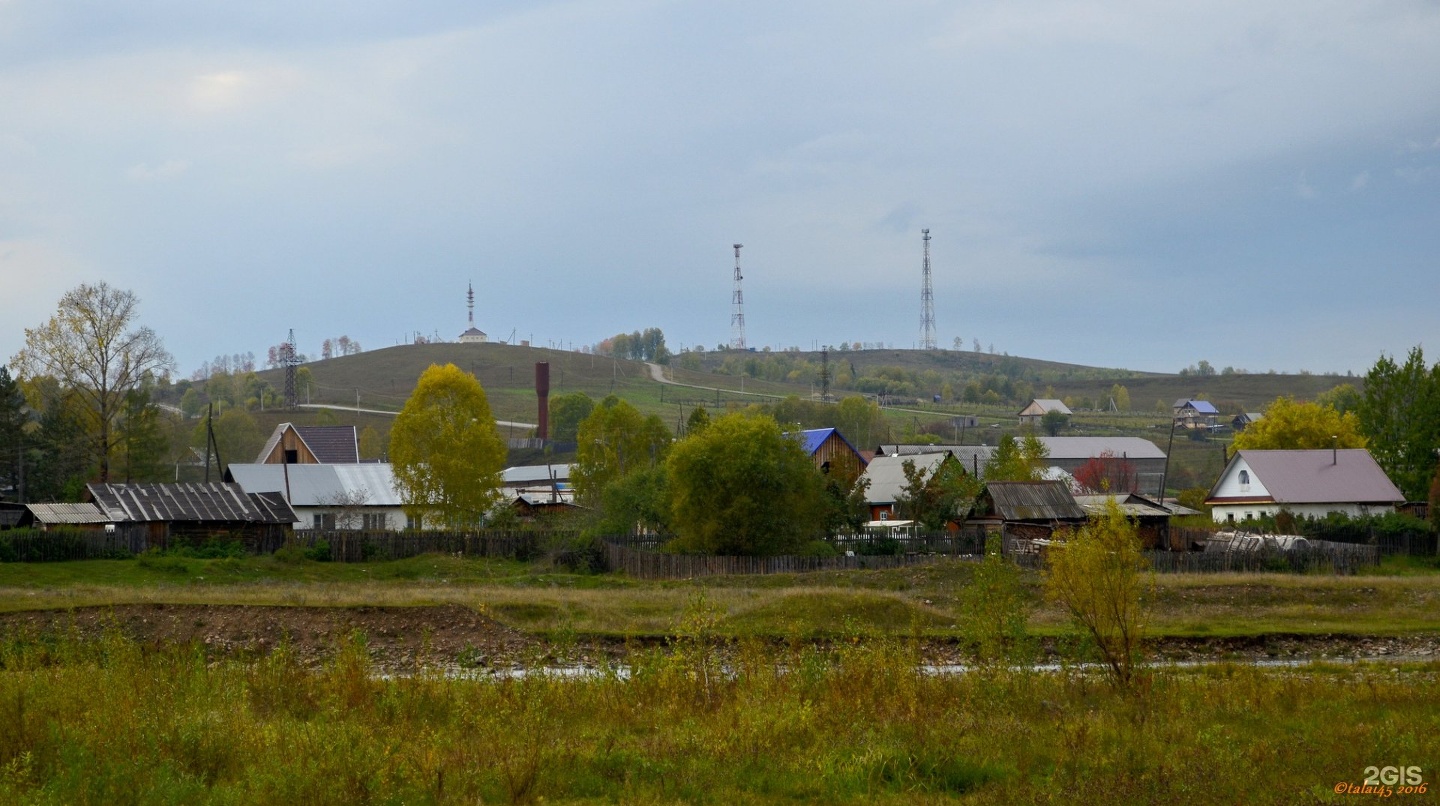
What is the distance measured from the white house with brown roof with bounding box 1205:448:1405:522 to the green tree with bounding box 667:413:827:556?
28.2 metres

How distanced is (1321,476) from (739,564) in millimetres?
36111

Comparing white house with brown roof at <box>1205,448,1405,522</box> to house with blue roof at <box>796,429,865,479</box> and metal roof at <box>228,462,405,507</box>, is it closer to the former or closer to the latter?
house with blue roof at <box>796,429,865,479</box>

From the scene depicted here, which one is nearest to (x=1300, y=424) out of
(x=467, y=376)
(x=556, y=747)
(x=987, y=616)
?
(x=467, y=376)

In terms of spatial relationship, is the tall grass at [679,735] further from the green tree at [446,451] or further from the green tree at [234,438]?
the green tree at [234,438]

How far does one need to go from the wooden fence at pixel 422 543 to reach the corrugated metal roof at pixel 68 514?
306 inches

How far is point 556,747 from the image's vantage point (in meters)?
11.8

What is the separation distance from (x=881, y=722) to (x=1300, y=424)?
69.5m

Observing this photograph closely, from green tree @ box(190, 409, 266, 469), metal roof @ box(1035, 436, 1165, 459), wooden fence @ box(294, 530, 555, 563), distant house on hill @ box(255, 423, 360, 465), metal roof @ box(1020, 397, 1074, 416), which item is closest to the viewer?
wooden fence @ box(294, 530, 555, 563)

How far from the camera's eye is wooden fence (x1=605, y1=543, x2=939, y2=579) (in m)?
43.7

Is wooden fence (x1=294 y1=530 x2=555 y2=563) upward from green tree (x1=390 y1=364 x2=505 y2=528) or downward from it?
downward

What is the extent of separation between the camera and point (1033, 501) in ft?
173

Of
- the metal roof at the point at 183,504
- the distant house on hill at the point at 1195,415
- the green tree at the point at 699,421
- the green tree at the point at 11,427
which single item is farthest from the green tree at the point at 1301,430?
the distant house on hill at the point at 1195,415

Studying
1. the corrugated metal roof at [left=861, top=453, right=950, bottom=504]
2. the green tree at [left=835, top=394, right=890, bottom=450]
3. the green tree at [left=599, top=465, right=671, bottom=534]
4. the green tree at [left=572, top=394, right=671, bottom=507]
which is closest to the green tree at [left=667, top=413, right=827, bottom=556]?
the green tree at [left=599, top=465, right=671, bottom=534]

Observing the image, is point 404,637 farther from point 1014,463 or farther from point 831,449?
point 831,449
